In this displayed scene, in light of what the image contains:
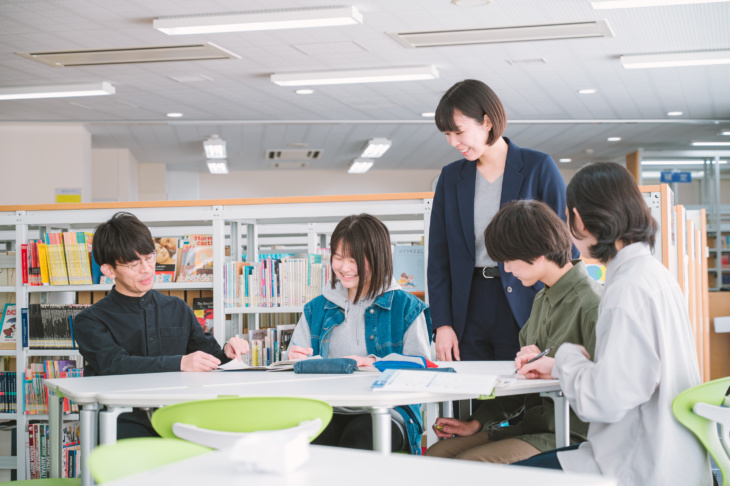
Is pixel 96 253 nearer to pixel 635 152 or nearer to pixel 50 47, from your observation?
pixel 50 47

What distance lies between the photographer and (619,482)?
1.54 m

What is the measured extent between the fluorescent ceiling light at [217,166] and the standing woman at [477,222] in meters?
10.1

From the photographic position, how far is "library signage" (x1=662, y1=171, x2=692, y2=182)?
11047mm

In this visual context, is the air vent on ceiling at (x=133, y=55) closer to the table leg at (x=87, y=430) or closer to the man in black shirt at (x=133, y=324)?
the man in black shirt at (x=133, y=324)

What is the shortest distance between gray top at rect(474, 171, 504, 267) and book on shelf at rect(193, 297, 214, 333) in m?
1.77

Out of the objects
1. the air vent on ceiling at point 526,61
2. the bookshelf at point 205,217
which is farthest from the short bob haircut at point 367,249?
the air vent on ceiling at point 526,61

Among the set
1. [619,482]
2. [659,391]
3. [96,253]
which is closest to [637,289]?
[659,391]

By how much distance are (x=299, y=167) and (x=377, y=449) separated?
1199 centimetres

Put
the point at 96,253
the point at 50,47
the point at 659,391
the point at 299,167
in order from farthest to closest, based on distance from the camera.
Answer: the point at 299,167 → the point at 50,47 → the point at 96,253 → the point at 659,391

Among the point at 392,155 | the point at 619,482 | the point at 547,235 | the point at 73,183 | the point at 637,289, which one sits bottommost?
the point at 619,482

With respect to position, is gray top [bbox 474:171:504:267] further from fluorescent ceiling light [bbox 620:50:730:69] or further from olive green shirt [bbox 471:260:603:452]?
fluorescent ceiling light [bbox 620:50:730:69]

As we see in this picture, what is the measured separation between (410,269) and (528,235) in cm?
164

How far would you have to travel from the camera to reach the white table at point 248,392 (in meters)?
1.72

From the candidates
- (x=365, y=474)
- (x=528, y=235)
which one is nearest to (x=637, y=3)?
(x=528, y=235)
